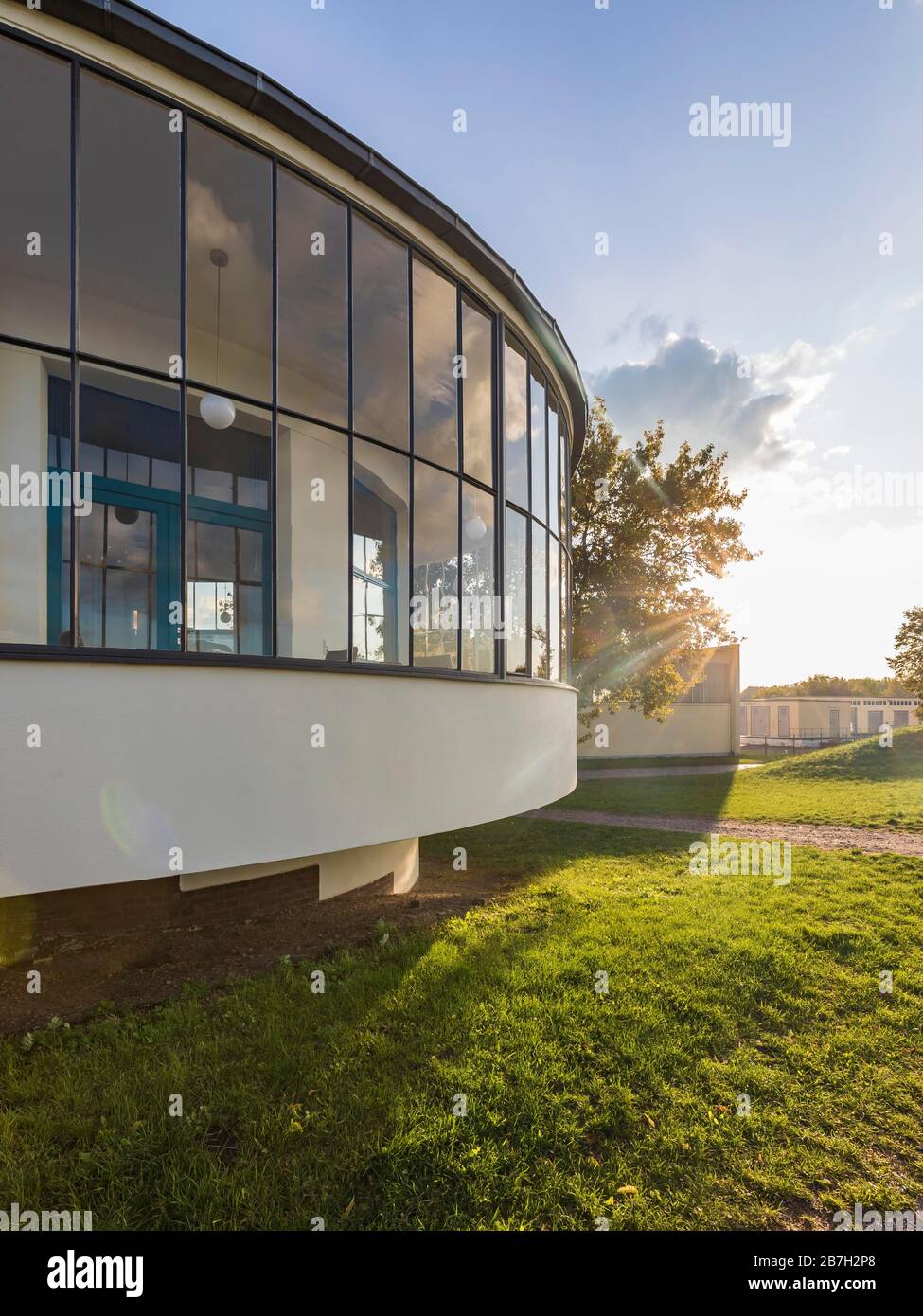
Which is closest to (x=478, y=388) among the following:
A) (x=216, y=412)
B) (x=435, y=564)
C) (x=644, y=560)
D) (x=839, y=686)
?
(x=216, y=412)

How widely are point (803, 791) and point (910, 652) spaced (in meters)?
17.7

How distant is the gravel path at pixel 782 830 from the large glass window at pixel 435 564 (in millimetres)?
5840

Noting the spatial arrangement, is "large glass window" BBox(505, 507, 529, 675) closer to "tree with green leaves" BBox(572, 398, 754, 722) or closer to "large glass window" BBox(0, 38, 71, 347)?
"large glass window" BBox(0, 38, 71, 347)

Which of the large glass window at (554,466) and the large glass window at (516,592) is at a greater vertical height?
the large glass window at (554,466)

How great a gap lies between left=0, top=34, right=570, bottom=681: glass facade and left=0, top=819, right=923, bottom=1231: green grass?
2.40 metres

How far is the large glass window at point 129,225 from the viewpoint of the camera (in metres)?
4.47

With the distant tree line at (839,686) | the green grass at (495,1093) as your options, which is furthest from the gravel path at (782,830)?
the distant tree line at (839,686)

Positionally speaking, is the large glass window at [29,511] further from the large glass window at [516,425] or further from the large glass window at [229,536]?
the large glass window at [516,425]

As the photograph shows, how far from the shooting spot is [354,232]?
5.53 meters

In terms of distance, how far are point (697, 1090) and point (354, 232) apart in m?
6.75

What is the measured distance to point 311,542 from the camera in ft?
27.8

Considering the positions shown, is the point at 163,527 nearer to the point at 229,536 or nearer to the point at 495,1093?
the point at 229,536
